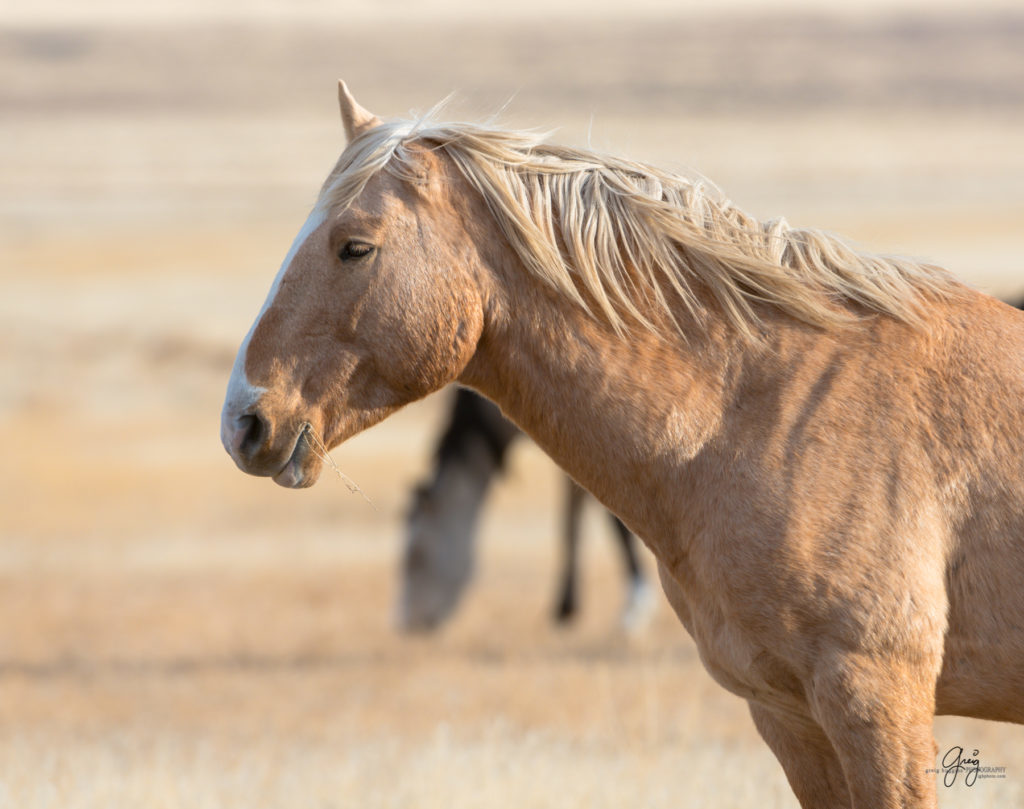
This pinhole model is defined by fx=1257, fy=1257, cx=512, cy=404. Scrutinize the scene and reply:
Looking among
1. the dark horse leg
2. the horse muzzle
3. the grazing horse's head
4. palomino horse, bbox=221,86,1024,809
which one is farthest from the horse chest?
the dark horse leg

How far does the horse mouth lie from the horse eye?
0.40m

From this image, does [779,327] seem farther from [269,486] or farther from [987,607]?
[269,486]

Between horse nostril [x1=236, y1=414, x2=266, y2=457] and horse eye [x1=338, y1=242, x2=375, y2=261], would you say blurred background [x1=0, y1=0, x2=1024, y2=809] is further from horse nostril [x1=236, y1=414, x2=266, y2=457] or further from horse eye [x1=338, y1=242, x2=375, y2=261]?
horse nostril [x1=236, y1=414, x2=266, y2=457]

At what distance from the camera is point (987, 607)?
275 cm

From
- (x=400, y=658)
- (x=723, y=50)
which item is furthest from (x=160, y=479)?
(x=723, y=50)

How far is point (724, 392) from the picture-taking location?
2928 millimetres

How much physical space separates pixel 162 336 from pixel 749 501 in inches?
758

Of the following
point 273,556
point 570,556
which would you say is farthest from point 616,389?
point 273,556

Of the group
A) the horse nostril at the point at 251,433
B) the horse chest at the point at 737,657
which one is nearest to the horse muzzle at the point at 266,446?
the horse nostril at the point at 251,433

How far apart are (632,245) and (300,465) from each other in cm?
95

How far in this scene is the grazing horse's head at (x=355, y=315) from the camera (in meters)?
2.89

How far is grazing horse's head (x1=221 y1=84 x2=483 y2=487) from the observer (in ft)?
9.50

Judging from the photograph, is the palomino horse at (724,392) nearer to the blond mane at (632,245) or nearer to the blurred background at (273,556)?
the blond mane at (632,245)

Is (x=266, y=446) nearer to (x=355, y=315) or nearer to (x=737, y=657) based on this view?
(x=355, y=315)
